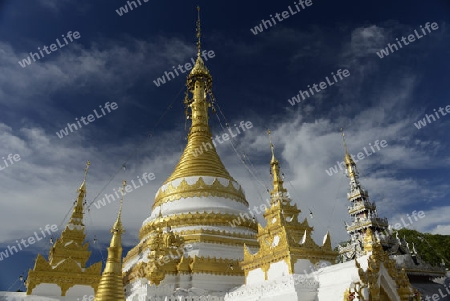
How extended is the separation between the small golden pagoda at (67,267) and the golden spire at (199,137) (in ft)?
23.7

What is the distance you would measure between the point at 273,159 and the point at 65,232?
14.7 m

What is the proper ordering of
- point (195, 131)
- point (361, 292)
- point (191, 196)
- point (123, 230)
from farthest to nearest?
point (195, 131) < point (191, 196) < point (123, 230) < point (361, 292)

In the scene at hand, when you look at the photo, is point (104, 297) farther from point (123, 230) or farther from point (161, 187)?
point (161, 187)

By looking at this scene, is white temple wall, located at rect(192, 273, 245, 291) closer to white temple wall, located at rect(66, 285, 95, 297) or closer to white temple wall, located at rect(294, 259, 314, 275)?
white temple wall, located at rect(294, 259, 314, 275)

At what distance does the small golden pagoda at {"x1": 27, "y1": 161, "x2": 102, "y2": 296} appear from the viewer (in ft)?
60.7

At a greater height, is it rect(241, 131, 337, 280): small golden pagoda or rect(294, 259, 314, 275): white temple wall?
rect(241, 131, 337, 280): small golden pagoda

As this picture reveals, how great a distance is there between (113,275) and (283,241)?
719 centimetres

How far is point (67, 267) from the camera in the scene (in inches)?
760

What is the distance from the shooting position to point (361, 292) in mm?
9766

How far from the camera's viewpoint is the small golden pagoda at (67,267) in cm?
1850

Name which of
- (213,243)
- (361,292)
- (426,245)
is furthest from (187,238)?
(426,245)

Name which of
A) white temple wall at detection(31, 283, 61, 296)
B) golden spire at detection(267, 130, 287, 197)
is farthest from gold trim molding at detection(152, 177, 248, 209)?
white temple wall at detection(31, 283, 61, 296)

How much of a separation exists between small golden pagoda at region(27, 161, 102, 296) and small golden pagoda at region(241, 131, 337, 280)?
31.3 ft

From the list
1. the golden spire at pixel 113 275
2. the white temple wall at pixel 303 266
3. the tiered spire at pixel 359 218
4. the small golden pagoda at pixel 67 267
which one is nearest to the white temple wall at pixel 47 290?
the small golden pagoda at pixel 67 267
